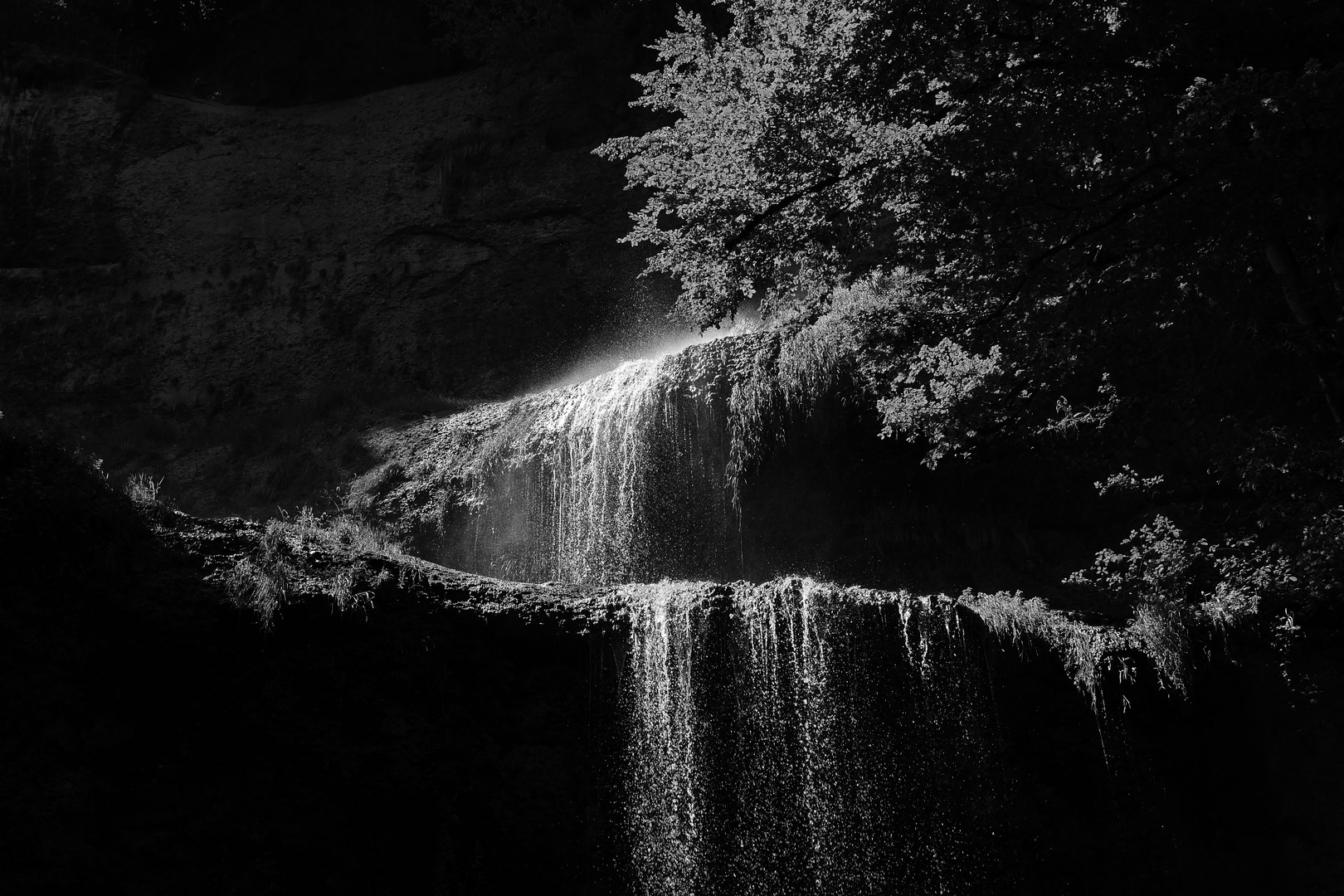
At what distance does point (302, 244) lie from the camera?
23156mm

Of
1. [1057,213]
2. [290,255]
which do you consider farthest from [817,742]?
[290,255]

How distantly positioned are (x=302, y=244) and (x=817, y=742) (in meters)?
17.8

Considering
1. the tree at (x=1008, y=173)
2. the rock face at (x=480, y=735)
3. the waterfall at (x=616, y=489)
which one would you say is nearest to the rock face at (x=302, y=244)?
the waterfall at (x=616, y=489)

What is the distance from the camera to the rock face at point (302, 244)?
21500 millimetres

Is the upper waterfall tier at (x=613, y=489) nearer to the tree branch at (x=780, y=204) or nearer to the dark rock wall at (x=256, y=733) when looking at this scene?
the tree branch at (x=780, y=204)

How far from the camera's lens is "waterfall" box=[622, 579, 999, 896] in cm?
878

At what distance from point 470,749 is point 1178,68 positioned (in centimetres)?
707

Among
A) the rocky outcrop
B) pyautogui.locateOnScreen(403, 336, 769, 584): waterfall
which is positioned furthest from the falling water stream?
the rocky outcrop

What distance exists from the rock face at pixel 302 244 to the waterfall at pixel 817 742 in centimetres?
1259

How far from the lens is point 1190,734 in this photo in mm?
9070

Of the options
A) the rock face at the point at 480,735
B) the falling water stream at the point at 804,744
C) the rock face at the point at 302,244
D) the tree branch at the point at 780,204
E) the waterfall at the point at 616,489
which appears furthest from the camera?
the rock face at the point at 302,244

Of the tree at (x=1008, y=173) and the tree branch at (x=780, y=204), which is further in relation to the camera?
the tree branch at (x=780, y=204)

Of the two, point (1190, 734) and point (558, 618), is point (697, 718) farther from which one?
point (1190, 734)

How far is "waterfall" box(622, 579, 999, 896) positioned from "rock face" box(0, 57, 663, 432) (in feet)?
41.3
